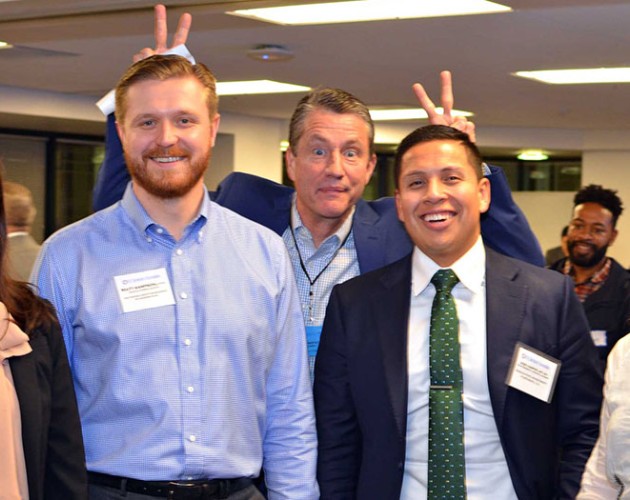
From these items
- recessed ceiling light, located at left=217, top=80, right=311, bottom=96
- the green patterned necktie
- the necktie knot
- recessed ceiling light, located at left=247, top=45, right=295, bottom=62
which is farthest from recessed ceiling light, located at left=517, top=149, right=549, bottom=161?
the green patterned necktie

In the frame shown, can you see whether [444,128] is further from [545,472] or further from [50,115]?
[50,115]

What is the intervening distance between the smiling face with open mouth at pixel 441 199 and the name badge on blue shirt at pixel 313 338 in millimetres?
489

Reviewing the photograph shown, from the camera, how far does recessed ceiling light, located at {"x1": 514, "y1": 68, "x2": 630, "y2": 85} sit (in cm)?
869

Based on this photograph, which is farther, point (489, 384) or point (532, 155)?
point (532, 155)

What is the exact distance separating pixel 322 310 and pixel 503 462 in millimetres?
817

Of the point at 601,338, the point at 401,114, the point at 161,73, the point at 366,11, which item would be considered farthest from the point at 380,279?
the point at 401,114

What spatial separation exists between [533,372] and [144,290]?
1.04 metres

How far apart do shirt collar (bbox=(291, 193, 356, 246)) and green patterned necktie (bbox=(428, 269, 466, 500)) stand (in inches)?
24.1

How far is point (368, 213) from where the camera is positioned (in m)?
3.37

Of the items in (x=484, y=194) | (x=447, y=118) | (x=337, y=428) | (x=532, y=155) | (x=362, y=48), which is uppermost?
(x=362, y=48)

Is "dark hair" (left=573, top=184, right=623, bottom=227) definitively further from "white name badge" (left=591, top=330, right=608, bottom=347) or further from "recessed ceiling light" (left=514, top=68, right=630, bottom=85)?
"recessed ceiling light" (left=514, top=68, right=630, bottom=85)

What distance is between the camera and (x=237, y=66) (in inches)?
339

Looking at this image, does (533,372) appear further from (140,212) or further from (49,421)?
(49,421)

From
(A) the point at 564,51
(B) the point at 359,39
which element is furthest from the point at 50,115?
(A) the point at 564,51
